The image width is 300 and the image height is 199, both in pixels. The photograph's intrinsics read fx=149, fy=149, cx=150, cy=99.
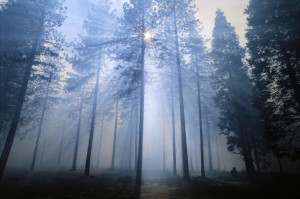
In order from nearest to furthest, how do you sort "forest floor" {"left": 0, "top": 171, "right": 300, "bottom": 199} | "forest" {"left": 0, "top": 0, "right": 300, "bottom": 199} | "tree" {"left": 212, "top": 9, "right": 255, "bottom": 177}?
1. "forest floor" {"left": 0, "top": 171, "right": 300, "bottom": 199}
2. "forest" {"left": 0, "top": 0, "right": 300, "bottom": 199}
3. "tree" {"left": 212, "top": 9, "right": 255, "bottom": 177}

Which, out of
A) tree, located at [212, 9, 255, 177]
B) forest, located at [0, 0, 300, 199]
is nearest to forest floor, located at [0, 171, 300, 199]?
forest, located at [0, 0, 300, 199]

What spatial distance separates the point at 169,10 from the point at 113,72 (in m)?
9.96

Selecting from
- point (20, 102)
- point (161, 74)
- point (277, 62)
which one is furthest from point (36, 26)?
point (277, 62)

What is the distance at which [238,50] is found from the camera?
18406 millimetres

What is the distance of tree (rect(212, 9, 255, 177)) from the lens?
16328 millimetres

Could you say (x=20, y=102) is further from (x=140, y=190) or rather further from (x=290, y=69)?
(x=290, y=69)

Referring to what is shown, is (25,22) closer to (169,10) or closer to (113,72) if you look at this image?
(113,72)

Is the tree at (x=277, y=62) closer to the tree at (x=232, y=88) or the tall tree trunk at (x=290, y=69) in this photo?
the tall tree trunk at (x=290, y=69)

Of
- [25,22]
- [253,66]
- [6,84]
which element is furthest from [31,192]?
[253,66]

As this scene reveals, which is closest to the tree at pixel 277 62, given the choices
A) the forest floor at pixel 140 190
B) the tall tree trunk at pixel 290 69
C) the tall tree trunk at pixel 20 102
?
the tall tree trunk at pixel 290 69

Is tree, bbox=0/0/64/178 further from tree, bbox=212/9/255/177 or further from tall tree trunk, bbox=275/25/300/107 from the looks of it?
tall tree trunk, bbox=275/25/300/107

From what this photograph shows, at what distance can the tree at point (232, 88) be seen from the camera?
→ 16328 millimetres

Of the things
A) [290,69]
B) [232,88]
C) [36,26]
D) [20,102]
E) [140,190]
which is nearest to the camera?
[140,190]

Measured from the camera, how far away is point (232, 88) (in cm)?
1734
